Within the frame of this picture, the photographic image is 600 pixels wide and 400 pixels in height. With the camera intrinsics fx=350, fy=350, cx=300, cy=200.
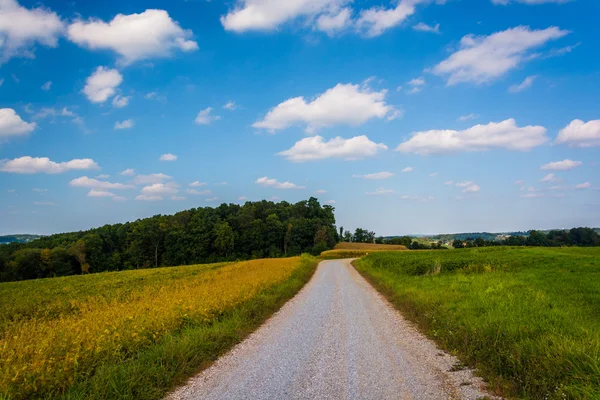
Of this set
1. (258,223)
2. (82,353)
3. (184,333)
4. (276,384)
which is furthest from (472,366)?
(258,223)

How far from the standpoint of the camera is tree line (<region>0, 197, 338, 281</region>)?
75312mm

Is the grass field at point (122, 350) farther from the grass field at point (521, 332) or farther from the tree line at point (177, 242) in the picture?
the tree line at point (177, 242)

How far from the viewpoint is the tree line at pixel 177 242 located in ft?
247

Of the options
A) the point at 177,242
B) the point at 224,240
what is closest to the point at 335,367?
the point at 224,240

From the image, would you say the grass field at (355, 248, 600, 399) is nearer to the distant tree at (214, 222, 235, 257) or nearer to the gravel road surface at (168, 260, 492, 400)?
the gravel road surface at (168, 260, 492, 400)

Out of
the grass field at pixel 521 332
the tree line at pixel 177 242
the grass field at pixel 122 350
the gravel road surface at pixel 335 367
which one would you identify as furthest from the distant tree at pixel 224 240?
the gravel road surface at pixel 335 367

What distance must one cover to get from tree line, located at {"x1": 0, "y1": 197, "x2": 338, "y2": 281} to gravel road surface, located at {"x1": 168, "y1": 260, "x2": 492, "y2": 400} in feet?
245

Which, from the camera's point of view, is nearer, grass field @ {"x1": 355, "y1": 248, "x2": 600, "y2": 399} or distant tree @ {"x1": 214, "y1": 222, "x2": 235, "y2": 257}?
grass field @ {"x1": 355, "y1": 248, "x2": 600, "y2": 399}

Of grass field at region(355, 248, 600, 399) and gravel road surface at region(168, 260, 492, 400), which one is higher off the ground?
grass field at region(355, 248, 600, 399)

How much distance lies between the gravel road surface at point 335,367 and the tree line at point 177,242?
74.5 metres

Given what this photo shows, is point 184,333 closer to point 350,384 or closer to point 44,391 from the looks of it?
point 44,391

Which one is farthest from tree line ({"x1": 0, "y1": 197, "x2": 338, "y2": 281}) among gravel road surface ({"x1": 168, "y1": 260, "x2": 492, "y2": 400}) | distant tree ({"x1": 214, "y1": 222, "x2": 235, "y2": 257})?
gravel road surface ({"x1": 168, "y1": 260, "x2": 492, "y2": 400})

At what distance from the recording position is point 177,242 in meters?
89.8

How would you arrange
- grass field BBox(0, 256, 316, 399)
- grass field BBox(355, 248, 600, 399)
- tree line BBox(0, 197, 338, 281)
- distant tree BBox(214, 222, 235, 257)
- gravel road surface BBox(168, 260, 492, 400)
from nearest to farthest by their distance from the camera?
grass field BBox(355, 248, 600, 399) → grass field BBox(0, 256, 316, 399) → gravel road surface BBox(168, 260, 492, 400) → tree line BBox(0, 197, 338, 281) → distant tree BBox(214, 222, 235, 257)
